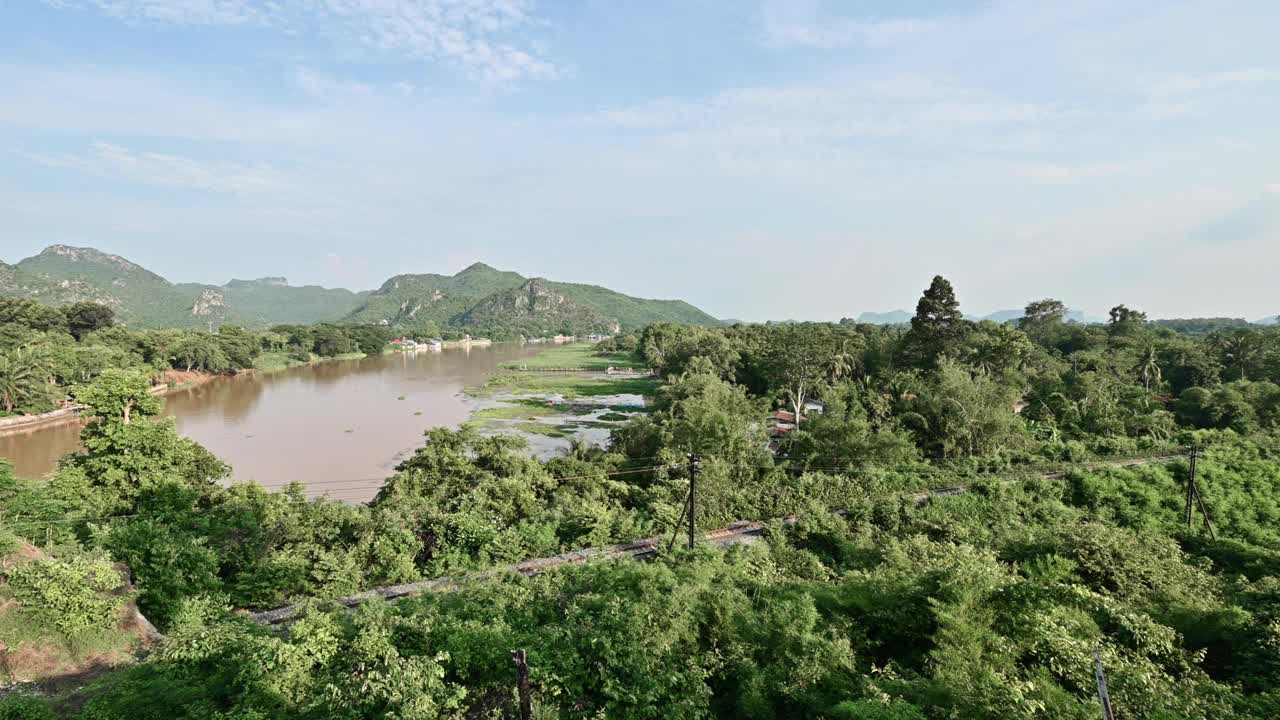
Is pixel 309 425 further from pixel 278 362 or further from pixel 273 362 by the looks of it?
pixel 278 362

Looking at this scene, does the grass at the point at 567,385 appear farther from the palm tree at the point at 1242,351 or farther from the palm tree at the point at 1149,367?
the palm tree at the point at 1242,351

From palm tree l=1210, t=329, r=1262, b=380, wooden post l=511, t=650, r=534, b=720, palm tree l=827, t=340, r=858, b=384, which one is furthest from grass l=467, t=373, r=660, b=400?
wooden post l=511, t=650, r=534, b=720

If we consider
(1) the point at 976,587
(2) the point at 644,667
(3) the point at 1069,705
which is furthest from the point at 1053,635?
(2) the point at 644,667

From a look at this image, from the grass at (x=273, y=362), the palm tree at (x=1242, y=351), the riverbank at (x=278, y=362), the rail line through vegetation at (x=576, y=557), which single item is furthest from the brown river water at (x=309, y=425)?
the palm tree at (x=1242, y=351)

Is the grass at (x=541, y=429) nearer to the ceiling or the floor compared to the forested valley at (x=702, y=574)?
nearer to the floor

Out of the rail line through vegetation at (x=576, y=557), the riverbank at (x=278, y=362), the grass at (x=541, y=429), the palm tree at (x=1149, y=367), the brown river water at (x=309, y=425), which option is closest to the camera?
the rail line through vegetation at (x=576, y=557)

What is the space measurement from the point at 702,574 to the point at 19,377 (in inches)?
2027

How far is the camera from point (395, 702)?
565 centimetres

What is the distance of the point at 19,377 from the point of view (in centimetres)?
3784

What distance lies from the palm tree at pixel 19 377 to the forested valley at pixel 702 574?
3357cm

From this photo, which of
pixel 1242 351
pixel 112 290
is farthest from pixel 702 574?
pixel 112 290

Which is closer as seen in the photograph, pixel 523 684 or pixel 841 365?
pixel 523 684

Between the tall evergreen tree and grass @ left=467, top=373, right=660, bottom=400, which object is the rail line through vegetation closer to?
the tall evergreen tree

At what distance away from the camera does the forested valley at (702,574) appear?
6520 millimetres
